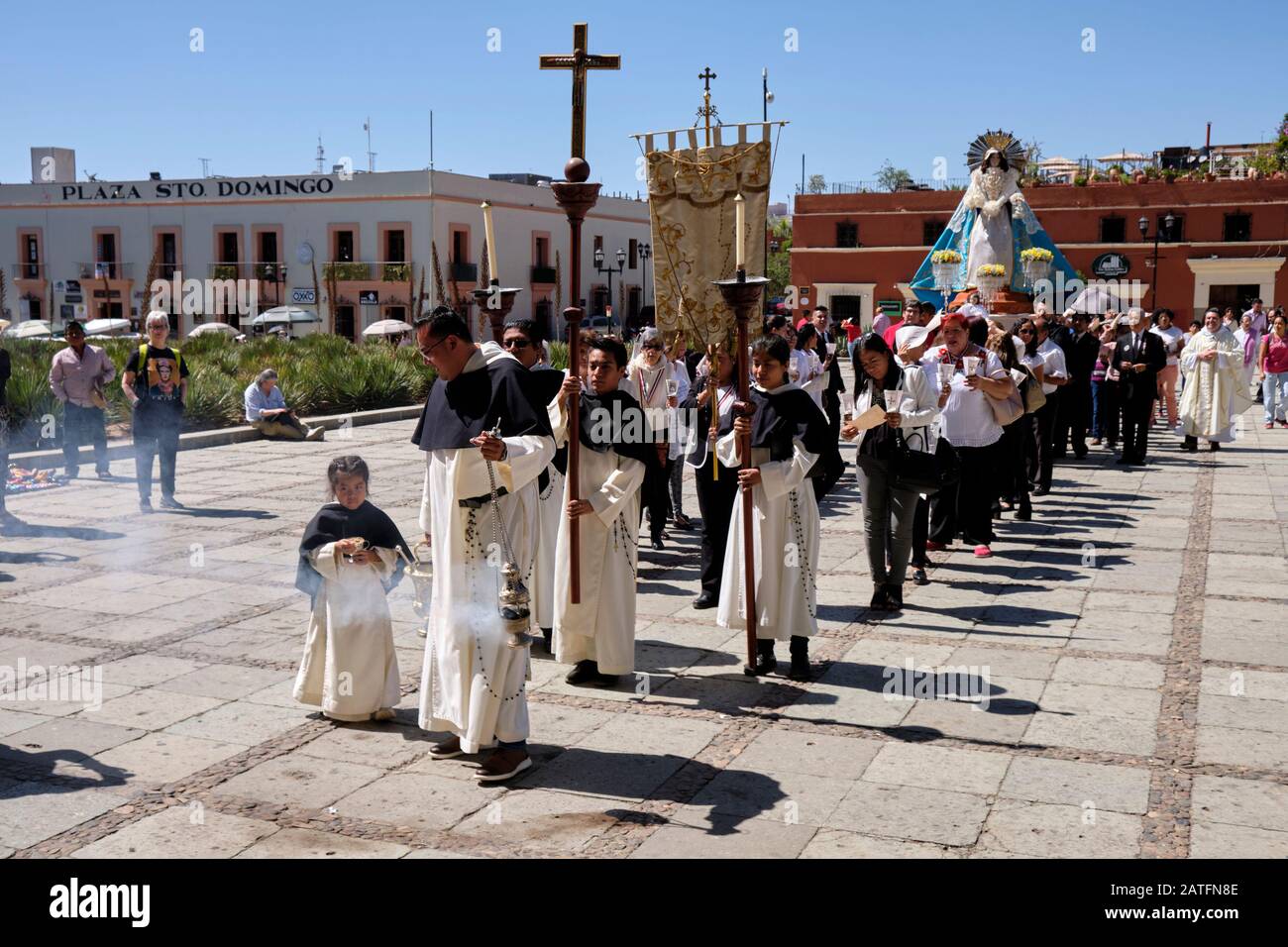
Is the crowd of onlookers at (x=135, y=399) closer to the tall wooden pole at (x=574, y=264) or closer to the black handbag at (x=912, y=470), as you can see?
the tall wooden pole at (x=574, y=264)

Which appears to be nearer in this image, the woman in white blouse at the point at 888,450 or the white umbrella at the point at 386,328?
the woman in white blouse at the point at 888,450

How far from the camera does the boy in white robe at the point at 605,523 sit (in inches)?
245

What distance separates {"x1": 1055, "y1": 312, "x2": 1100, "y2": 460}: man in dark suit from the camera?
1506 centimetres

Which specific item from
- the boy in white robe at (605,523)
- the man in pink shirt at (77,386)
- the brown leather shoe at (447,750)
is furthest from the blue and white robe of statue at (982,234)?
the brown leather shoe at (447,750)

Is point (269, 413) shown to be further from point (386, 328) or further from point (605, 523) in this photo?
point (386, 328)

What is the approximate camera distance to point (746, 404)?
20.6ft

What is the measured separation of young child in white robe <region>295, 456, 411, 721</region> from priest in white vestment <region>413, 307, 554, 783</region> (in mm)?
550

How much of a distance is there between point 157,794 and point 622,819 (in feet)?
5.75

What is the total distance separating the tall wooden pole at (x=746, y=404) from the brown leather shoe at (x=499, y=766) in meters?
1.77

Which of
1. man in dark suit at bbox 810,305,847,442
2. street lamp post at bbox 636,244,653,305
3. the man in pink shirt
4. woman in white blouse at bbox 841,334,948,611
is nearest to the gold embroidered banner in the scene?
man in dark suit at bbox 810,305,847,442

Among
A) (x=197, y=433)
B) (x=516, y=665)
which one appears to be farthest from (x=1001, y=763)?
(x=197, y=433)

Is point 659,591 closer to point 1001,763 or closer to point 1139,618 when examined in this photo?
point 1139,618

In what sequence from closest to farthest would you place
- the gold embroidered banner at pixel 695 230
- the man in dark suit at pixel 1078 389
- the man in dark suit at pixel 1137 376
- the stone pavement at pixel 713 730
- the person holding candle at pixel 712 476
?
the stone pavement at pixel 713 730
the person holding candle at pixel 712 476
the gold embroidered banner at pixel 695 230
the man in dark suit at pixel 1137 376
the man in dark suit at pixel 1078 389

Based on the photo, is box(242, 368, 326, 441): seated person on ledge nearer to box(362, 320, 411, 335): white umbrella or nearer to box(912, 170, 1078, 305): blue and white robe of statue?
box(912, 170, 1078, 305): blue and white robe of statue
